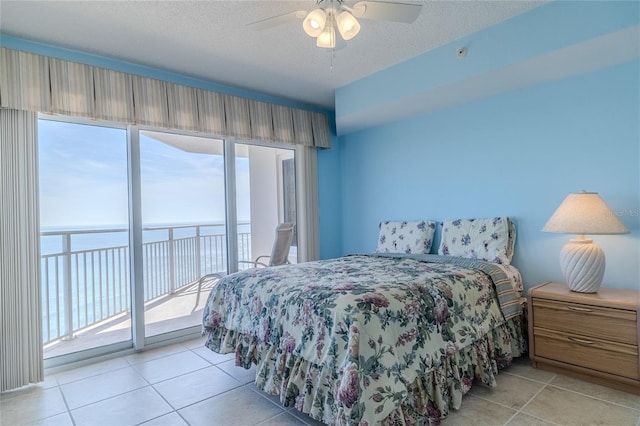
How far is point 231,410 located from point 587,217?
257 cm

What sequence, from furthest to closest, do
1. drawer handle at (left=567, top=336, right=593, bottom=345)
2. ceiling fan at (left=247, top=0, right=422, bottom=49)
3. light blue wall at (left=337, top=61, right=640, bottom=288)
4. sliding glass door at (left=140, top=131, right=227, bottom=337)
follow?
sliding glass door at (left=140, top=131, right=227, bottom=337), light blue wall at (left=337, top=61, right=640, bottom=288), drawer handle at (left=567, top=336, right=593, bottom=345), ceiling fan at (left=247, top=0, right=422, bottom=49)

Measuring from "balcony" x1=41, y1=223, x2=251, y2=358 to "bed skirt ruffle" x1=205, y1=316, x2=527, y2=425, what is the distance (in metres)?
1.44

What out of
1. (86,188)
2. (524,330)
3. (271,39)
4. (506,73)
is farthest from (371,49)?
(86,188)

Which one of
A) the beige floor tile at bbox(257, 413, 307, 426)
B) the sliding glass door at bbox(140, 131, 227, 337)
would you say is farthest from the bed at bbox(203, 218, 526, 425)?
the sliding glass door at bbox(140, 131, 227, 337)

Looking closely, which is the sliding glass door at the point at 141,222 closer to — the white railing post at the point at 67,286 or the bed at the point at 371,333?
the white railing post at the point at 67,286

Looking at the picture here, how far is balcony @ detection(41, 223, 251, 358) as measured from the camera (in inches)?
124

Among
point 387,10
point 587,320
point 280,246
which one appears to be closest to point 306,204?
point 280,246

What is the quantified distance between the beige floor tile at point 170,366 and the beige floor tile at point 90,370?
17cm

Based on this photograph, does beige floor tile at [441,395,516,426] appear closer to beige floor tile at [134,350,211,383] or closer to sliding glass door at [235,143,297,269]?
beige floor tile at [134,350,211,383]

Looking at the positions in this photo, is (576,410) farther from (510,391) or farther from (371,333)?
(371,333)

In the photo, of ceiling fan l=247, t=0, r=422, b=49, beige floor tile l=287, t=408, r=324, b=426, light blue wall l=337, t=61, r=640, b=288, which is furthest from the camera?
light blue wall l=337, t=61, r=640, b=288

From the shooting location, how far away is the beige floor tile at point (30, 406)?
79.6 inches

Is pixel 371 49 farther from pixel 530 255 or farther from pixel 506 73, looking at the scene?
pixel 530 255

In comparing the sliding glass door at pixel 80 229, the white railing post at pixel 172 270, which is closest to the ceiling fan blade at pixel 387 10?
the sliding glass door at pixel 80 229
